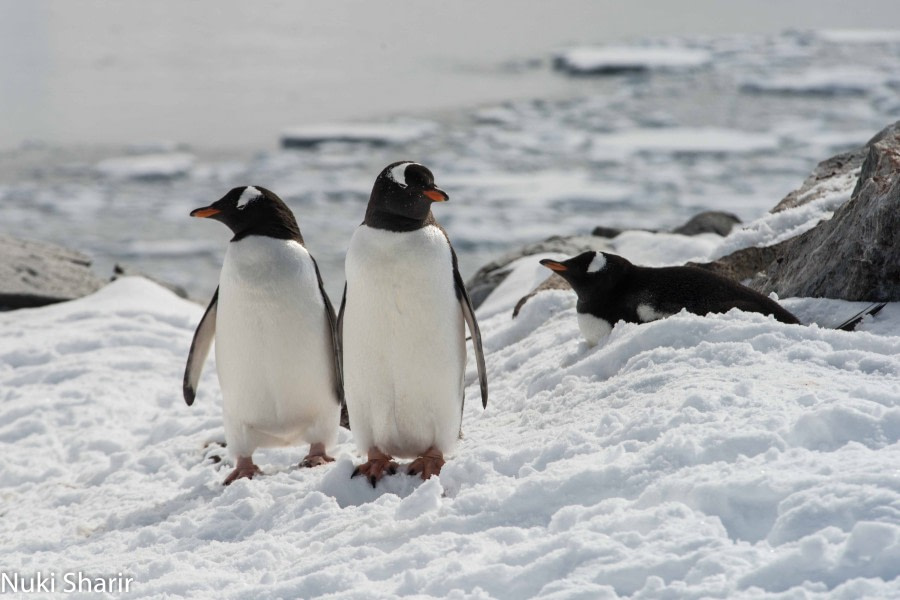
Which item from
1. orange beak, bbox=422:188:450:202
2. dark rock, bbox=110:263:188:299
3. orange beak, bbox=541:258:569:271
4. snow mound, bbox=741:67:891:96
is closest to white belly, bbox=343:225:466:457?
orange beak, bbox=422:188:450:202

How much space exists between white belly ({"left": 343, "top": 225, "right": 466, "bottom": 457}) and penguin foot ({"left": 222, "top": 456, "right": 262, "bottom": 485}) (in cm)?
47

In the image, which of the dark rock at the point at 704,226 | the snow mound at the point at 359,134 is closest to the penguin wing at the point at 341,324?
the dark rock at the point at 704,226

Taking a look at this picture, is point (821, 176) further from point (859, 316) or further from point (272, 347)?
point (272, 347)

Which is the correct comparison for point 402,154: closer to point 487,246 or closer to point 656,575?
point 487,246

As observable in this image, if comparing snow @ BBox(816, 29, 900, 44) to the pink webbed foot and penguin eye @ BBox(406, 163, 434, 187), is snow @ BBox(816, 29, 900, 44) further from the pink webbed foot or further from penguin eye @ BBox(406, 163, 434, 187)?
the pink webbed foot

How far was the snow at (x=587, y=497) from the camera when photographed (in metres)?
2.14

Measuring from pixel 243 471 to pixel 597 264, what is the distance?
58.0 inches

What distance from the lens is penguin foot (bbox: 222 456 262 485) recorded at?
12.0ft

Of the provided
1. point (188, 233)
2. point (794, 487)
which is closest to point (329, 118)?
point (188, 233)

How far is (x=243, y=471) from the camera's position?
3.70 metres

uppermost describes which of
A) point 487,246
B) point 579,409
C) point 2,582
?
point 579,409

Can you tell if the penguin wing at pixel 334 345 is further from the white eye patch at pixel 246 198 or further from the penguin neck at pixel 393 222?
the penguin neck at pixel 393 222

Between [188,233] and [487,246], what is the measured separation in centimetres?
284

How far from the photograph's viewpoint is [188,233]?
10250 millimetres
